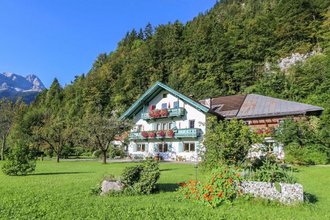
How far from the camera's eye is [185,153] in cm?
3372

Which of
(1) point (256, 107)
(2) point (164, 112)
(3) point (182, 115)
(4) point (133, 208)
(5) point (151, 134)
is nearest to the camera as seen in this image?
(4) point (133, 208)

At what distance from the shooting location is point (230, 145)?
11.1 meters

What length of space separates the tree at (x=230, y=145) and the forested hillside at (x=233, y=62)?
752 inches

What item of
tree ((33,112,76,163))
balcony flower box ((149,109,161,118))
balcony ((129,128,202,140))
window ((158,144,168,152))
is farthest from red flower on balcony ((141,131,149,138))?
tree ((33,112,76,163))

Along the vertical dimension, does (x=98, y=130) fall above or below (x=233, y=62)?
below

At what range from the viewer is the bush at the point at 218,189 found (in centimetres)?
850

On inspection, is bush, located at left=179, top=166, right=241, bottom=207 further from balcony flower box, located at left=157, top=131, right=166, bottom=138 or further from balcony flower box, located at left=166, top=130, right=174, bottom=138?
balcony flower box, located at left=157, top=131, right=166, bottom=138

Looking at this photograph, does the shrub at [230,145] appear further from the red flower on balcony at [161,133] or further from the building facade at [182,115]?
the red flower on balcony at [161,133]

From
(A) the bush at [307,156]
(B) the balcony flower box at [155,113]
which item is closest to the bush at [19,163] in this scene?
(B) the balcony flower box at [155,113]

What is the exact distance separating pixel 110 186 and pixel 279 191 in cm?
567

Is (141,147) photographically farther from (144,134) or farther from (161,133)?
(161,133)

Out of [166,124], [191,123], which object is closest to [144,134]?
[166,124]

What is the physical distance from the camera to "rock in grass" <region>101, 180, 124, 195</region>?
9.93 metres

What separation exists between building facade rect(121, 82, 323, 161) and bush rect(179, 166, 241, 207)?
20221 mm
